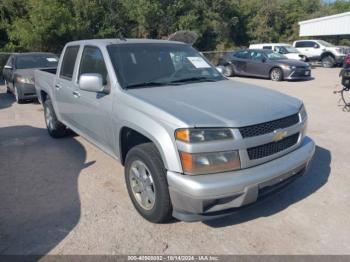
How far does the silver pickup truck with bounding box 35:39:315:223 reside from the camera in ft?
9.44

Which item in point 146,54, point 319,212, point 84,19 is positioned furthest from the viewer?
point 84,19

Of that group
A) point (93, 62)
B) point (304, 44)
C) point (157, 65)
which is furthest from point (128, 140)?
point (304, 44)

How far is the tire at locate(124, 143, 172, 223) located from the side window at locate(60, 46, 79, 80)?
7.19ft

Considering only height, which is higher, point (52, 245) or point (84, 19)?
point (84, 19)

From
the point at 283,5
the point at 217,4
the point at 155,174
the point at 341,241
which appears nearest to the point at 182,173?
the point at 155,174

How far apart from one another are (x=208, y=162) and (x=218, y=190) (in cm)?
25

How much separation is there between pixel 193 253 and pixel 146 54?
2.48 metres

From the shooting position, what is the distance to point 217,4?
105 ft

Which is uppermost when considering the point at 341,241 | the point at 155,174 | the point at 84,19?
the point at 84,19

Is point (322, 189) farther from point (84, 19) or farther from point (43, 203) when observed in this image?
point (84, 19)

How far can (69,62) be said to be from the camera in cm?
523

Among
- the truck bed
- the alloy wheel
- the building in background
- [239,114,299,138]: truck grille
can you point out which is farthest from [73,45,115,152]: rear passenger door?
the building in background

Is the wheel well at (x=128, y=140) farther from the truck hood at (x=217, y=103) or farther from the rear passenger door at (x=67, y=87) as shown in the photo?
the rear passenger door at (x=67, y=87)

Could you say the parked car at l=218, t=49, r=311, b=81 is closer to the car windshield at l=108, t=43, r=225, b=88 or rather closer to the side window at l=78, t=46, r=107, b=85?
the car windshield at l=108, t=43, r=225, b=88
